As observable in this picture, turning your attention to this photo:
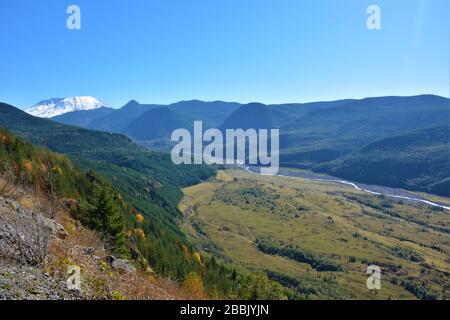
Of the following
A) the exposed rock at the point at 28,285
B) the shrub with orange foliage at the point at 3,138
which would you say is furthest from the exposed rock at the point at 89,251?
the shrub with orange foliage at the point at 3,138

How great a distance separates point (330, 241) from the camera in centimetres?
13050

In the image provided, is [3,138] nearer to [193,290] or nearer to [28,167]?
[28,167]

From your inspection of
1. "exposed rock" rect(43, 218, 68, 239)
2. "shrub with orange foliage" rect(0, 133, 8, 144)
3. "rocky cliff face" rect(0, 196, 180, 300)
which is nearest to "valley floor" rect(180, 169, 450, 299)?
"exposed rock" rect(43, 218, 68, 239)

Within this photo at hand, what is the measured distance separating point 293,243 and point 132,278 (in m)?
115

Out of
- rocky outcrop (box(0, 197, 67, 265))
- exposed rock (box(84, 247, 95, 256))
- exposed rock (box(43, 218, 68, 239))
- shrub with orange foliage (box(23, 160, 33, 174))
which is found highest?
shrub with orange foliage (box(23, 160, 33, 174))

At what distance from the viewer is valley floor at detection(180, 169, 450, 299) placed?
92944 mm

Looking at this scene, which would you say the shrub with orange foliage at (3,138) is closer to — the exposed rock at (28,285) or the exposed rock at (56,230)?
the exposed rock at (56,230)

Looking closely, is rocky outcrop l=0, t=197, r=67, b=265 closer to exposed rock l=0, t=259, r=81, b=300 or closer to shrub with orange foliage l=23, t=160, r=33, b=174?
exposed rock l=0, t=259, r=81, b=300

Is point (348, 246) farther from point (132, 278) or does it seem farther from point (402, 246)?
point (132, 278)

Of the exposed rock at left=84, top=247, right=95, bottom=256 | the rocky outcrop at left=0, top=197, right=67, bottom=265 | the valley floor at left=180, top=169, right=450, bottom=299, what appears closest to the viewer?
the rocky outcrop at left=0, top=197, right=67, bottom=265
